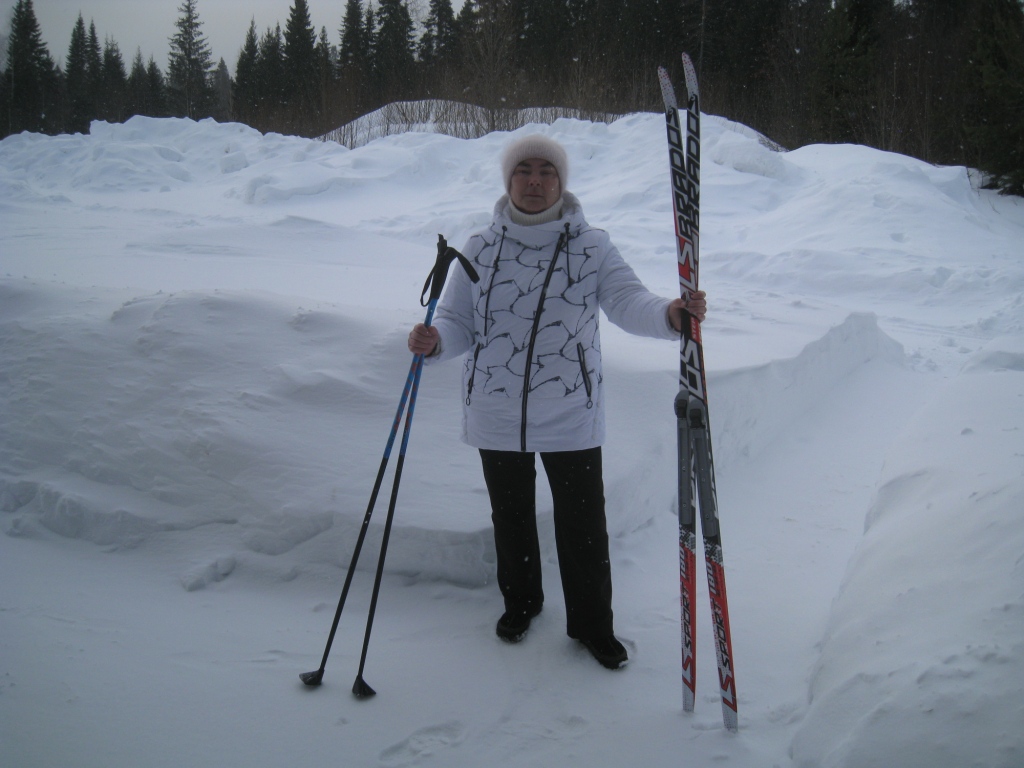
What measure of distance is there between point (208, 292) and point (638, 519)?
8.59ft

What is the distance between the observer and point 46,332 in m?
3.40

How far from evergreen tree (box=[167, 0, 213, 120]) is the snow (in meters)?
39.5

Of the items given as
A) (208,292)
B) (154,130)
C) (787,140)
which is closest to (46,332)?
(208,292)

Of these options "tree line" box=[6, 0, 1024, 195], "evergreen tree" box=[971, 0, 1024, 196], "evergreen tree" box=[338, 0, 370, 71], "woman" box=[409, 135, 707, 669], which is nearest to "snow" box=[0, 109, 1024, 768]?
"woman" box=[409, 135, 707, 669]

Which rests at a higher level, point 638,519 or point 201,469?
point 201,469

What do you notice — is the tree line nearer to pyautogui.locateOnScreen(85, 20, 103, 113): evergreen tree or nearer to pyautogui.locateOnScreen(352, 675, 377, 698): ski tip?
pyautogui.locateOnScreen(85, 20, 103, 113): evergreen tree

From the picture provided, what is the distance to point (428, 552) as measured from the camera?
2.67 m

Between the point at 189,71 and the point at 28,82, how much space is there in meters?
8.18

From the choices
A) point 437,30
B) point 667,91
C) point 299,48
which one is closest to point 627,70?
point 437,30

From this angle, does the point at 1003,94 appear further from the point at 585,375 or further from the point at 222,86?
the point at 222,86

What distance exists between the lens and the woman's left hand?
1995 mm

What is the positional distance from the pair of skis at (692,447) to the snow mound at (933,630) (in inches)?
12.7

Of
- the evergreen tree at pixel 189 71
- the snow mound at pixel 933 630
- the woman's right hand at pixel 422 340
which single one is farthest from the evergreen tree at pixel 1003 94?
the evergreen tree at pixel 189 71

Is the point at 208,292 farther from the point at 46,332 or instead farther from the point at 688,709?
the point at 688,709
